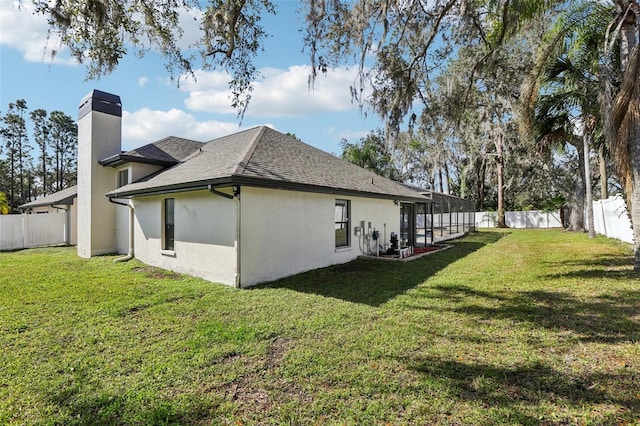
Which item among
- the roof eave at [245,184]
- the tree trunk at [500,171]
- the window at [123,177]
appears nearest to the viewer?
the roof eave at [245,184]

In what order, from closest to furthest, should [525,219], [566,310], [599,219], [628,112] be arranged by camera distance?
1. [566,310]
2. [628,112]
3. [599,219]
4. [525,219]

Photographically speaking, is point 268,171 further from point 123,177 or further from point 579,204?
point 579,204

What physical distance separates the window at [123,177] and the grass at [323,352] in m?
5.59

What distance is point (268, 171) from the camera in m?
7.86

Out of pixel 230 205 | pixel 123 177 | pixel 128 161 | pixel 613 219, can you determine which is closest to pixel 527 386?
pixel 230 205

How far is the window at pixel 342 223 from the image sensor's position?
1020 cm

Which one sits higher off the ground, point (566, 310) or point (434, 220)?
point (434, 220)

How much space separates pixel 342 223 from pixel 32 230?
51.0ft

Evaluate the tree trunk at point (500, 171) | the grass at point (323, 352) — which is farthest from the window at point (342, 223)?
the tree trunk at point (500, 171)

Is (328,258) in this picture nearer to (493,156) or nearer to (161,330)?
(161,330)

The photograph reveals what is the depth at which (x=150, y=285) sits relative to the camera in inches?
291

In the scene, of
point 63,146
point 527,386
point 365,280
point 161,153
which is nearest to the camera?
point 527,386

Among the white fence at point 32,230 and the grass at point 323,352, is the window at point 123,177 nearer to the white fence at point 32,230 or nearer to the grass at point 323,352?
the grass at point 323,352

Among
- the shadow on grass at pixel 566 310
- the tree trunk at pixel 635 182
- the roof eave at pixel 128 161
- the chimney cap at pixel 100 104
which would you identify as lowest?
the shadow on grass at pixel 566 310
